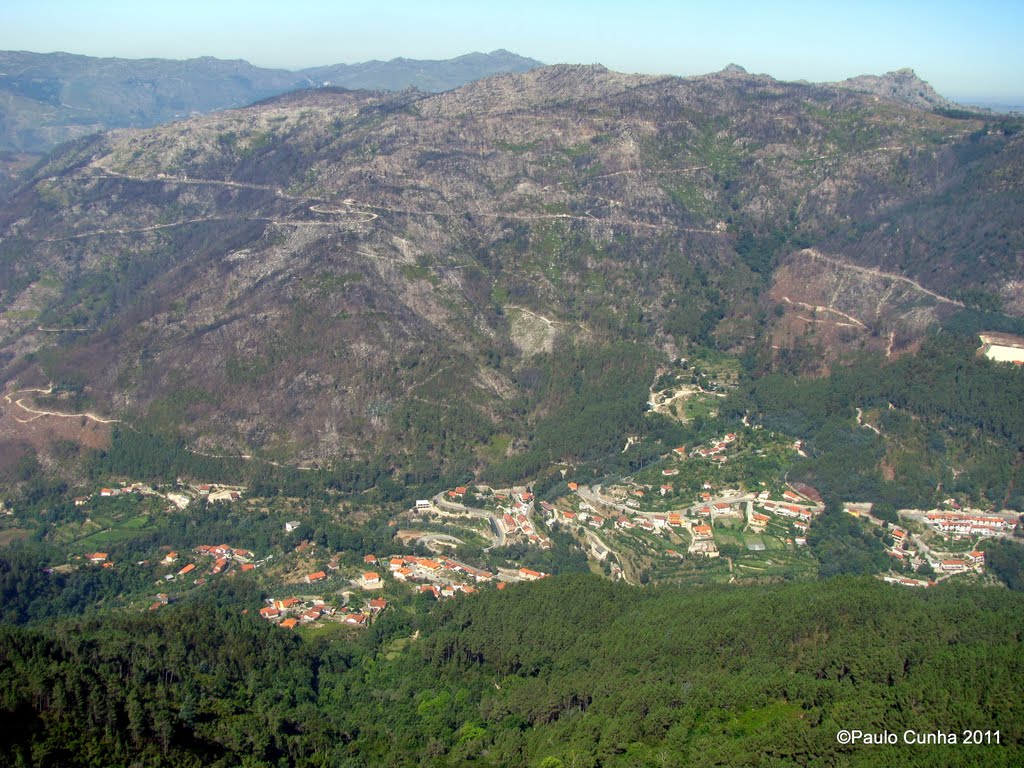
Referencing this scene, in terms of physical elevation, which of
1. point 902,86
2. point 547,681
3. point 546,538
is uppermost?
point 902,86

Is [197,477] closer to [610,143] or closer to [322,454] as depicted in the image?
[322,454]

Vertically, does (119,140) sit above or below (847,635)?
above

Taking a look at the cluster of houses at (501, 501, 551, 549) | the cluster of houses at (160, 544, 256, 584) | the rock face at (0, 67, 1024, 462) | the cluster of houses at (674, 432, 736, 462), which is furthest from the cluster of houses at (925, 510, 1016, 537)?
the cluster of houses at (160, 544, 256, 584)

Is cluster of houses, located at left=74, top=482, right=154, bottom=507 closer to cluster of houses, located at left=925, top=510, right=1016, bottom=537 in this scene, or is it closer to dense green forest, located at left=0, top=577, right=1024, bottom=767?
dense green forest, located at left=0, top=577, right=1024, bottom=767

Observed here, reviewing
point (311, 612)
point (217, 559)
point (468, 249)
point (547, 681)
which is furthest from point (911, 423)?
point (217, 559)

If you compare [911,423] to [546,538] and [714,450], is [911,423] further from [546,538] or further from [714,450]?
[546,538]

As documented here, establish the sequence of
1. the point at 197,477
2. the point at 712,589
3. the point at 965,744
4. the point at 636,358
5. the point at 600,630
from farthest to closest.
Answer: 1. the point at 636,358
2. the point at 197,477
3. the point at 712,589
4. the point at 600,630
5. the point at 965,744

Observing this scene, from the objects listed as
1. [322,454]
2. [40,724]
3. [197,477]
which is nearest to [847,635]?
[40,724]
